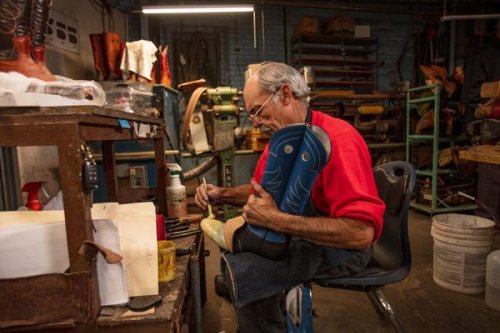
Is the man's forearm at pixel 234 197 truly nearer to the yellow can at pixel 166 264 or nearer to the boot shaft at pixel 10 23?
the yellow can at pixel 166 264

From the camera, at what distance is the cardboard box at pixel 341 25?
5.08 m

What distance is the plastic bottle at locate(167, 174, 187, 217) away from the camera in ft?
5.63

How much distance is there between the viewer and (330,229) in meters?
Answer: 1.08

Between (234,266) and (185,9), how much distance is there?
125 inches

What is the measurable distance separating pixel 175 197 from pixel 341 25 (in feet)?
14.9

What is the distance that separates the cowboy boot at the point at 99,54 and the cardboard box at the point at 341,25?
11.5 feet

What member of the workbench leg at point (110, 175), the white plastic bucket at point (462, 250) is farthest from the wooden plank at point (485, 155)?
the workbench leg at point (110, 175)

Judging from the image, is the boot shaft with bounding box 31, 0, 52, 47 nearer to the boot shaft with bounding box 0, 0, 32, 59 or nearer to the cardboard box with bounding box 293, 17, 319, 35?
the boot shaft with bounding box 0, 0, 32, 59

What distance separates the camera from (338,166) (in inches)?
43.8

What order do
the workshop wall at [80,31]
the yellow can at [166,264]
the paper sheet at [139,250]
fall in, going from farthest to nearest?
the workshop wall at [80,31] → the yellow can at [166,264] → the paper sheet at [139,250]

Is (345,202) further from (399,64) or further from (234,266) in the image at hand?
(399,64)

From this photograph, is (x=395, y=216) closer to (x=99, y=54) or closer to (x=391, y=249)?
(x=391, y=249)

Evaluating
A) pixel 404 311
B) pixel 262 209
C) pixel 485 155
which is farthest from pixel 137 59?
pixel 404 311

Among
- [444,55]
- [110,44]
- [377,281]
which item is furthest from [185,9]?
[444,55]
